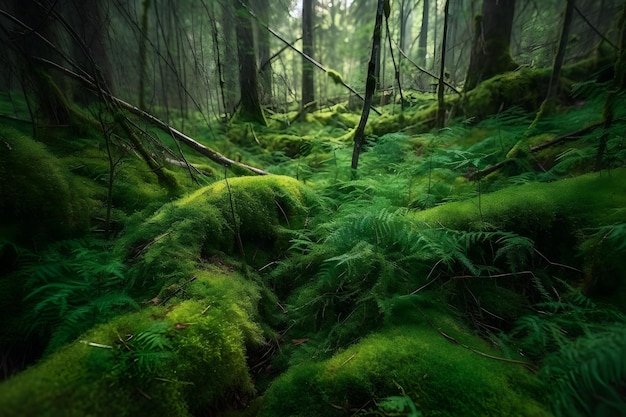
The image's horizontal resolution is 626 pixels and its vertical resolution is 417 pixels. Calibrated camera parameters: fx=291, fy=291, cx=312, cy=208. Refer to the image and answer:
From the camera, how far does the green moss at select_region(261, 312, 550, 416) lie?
1.44 m

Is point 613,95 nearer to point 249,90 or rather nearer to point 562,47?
point 562,47

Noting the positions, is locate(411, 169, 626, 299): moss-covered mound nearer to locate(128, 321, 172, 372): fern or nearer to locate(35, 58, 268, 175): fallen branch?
locate(128, 321, 172, 372): fern

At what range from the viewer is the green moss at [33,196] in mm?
2438

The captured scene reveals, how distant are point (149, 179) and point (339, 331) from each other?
3.51m

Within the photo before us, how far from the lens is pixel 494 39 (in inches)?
250

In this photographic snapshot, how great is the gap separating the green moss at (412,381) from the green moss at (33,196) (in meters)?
2.43

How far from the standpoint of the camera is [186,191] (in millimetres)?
3957

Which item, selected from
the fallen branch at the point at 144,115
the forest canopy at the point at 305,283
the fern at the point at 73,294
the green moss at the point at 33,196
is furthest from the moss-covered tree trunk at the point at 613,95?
the green moss at the point at 33,196

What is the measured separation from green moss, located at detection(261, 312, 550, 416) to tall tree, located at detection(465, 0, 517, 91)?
6.62 meters

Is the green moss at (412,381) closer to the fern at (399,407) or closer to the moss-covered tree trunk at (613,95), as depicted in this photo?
the fern at (399,407)

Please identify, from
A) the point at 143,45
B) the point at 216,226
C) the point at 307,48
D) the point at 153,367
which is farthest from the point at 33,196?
the point at 307,48

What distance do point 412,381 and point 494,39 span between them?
7.49m

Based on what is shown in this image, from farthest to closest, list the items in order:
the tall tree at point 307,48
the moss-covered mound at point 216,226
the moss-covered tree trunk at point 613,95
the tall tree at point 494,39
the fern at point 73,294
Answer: the tall tree at point 307,48 → the tall tree at point 494,39 → the moss-covered tree trunk at point 613,95 → the moss-covered mound at point 216,226 → the fern at point 73,294

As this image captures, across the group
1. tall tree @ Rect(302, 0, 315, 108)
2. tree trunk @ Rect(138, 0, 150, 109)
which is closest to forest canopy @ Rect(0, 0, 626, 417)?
tree trunk @ Rect(138, 0, 150, 109)
